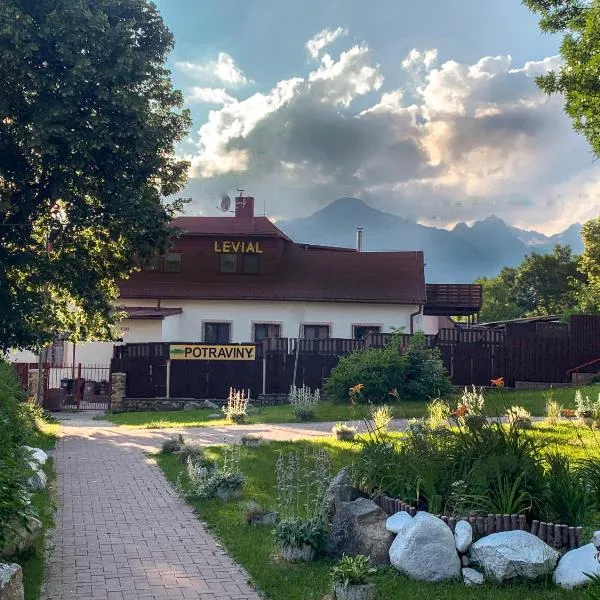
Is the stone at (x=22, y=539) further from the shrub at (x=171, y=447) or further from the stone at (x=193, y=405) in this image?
the stone at (x=193, y=405)

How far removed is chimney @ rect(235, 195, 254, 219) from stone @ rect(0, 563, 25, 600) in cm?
3305

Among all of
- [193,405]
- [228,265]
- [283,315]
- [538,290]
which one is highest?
[538,290]

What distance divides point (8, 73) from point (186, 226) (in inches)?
771

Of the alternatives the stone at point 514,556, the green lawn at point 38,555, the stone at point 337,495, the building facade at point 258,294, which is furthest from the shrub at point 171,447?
the building facade at point 258,294

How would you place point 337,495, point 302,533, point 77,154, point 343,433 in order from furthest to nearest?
1. point 77,154
2. point 343,433
3. point 337,495
4. point 302,533

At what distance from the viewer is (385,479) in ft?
22.3

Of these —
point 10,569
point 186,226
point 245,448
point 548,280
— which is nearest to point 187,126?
point 245,448

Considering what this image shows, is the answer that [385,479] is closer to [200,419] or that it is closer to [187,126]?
[200,419]

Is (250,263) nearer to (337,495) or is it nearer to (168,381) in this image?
(168,381)

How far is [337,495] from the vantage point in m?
6.75

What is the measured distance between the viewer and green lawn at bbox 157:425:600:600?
5.22 metres

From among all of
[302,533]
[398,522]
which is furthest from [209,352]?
[398,522]

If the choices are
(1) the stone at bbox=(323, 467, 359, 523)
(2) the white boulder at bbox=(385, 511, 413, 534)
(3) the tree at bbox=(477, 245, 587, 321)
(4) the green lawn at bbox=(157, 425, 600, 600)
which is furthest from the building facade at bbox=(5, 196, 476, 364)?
(3) the tree at bbox=(477, 245, 587, 321)

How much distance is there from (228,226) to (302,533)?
3054 cm
